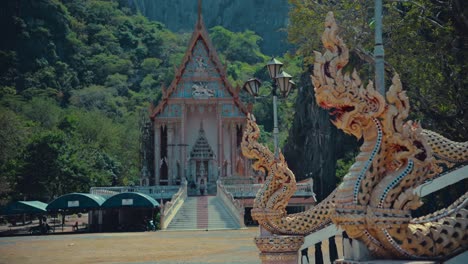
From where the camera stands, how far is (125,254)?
21.6m

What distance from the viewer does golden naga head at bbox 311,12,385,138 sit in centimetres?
632

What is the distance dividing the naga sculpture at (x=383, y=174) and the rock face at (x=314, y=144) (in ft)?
145

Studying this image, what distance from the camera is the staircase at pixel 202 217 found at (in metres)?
35.8

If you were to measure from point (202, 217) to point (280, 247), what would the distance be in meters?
26.3

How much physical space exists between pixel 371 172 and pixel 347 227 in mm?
531

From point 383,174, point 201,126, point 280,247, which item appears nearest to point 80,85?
point 201,126

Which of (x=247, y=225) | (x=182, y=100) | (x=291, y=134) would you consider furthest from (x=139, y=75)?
(x=247, y=225)

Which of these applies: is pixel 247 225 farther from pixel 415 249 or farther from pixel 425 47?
pixel 415 249

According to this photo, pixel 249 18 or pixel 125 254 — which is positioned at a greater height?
pixel 249 18

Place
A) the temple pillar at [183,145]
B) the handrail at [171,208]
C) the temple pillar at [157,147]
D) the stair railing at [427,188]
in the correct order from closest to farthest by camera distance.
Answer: the stair railing at [427,188] < the handrail at [171,208] < the temple pillar at [183,145] < the temple pillar at [157,147]

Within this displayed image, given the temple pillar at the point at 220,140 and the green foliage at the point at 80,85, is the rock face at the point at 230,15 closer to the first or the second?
the green foliage at the point at 80,85

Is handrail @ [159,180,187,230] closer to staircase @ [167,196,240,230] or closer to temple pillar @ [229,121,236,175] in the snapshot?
staircase @ [167,196,240,230]

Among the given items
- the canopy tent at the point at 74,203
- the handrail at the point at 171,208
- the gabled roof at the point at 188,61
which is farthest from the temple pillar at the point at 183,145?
the canopy tent at the point at 74,203

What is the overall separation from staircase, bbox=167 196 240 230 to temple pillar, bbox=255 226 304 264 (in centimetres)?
2397
